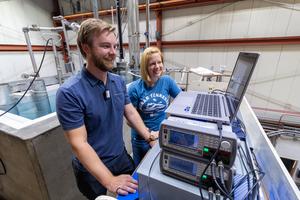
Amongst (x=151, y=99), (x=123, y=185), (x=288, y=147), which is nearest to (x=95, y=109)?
(x=123, y=185)

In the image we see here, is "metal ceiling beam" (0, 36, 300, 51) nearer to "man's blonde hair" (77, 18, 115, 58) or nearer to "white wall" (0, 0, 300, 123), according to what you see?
"white wall" (0, 0, 300, 123)

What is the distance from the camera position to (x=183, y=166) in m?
0.54

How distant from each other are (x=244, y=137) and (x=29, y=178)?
4.71ft

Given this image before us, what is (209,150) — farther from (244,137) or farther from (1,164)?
(1,164)

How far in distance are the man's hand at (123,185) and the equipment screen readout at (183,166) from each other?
0.21 m

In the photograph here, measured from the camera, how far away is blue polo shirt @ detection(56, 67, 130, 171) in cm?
73

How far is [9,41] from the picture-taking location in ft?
12.2

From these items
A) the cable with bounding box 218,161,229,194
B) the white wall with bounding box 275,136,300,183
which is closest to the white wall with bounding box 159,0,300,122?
the white wall with bounding box 275,136,300,183

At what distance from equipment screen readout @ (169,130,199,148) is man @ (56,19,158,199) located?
299 mm

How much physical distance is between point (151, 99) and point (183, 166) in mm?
712

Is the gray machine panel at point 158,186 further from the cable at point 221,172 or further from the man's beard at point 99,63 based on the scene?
the man's beard at point 99,63

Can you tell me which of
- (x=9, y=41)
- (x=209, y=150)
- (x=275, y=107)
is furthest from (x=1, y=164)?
(x=275, y=107)

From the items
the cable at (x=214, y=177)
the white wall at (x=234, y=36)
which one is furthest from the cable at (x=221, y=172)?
the white wall at (x=234, y=36)

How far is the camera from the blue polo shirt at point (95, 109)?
2.38 ft
